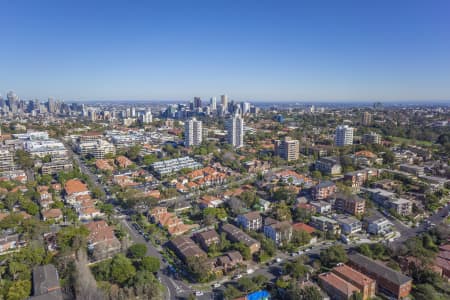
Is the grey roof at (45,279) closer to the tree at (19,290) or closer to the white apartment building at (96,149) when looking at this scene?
the tree at (19,290)

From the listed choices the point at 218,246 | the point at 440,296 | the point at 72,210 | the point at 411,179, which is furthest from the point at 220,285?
the point at 411,179

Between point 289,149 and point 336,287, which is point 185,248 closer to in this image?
point 336,287

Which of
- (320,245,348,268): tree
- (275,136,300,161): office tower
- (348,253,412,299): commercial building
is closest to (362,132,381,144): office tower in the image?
(275,136,300,161): office tower

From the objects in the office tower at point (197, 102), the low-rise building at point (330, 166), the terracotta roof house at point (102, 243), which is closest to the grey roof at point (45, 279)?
the terracotta roof house at point (102, 243)

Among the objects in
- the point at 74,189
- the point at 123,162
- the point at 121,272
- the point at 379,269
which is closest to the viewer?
the point at 121,272

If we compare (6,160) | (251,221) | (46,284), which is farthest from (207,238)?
(6,160)
